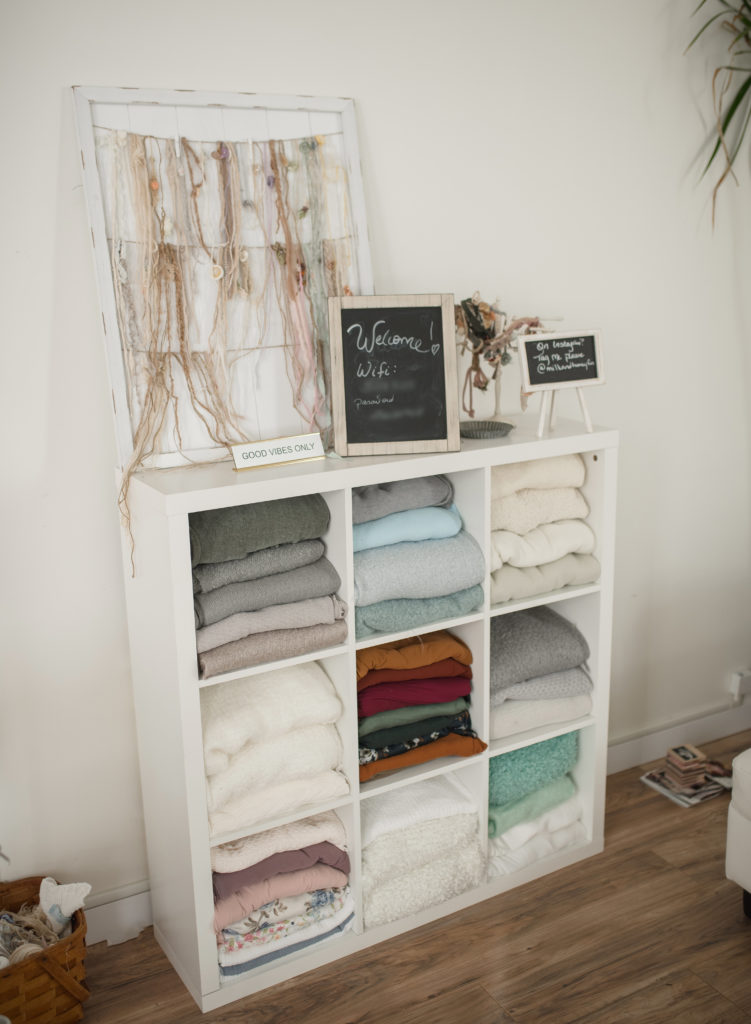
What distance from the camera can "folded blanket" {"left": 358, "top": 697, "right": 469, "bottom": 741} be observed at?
2.07m

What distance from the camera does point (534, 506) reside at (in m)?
2.21

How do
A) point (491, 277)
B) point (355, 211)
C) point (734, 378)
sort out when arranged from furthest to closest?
point (734, 378), point (491, 277), point (355, 211)

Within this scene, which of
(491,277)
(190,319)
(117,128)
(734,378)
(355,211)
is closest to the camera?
(117,128)

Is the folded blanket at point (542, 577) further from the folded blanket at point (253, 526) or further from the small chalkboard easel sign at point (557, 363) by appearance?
the folded blanket at point (253, 526)

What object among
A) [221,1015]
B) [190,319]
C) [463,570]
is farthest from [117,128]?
[221,1015]

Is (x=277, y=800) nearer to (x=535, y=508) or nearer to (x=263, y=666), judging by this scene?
(x=263, y=666)

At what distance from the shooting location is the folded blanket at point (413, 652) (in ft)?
6.75

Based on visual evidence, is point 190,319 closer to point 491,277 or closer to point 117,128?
point 117,128

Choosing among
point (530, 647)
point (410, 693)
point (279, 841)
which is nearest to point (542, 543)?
point (530, 647)

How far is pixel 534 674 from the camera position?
7.49ft

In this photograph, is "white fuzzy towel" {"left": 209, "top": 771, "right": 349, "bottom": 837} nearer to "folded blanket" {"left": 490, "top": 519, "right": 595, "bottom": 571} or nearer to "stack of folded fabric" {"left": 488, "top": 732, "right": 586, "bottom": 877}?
"stack of folded fabric" {"left": 488, "top": 732, "right": 586, "bottom": 877}

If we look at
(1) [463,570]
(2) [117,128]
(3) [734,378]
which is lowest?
(1) [463,570]

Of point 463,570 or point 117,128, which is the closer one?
point 117,128

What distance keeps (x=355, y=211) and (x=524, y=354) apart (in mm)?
501
